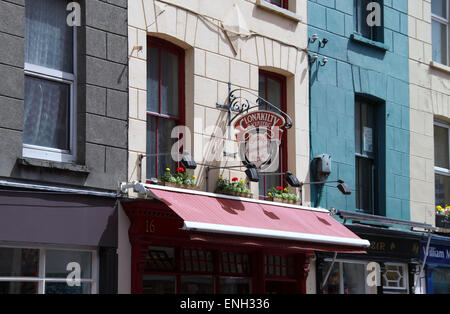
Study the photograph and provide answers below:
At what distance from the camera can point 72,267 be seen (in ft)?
Result: 38.1

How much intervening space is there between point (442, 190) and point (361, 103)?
3368 mm

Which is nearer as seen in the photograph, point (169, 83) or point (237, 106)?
point (169, 83)

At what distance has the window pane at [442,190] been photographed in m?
19.3

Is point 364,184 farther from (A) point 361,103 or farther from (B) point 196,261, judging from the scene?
(B) point 196,261

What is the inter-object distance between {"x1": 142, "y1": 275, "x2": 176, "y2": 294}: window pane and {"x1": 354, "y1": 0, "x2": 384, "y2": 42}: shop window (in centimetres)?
730

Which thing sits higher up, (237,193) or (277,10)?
(277,10)

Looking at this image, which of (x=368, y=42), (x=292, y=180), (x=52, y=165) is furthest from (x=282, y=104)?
(x=52, y=165)

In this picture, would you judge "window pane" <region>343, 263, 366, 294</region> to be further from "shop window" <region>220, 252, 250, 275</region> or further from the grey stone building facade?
the grey stone building facade

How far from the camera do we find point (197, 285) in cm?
1361

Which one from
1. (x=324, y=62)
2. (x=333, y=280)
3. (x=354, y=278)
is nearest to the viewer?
(x=333, y=280)

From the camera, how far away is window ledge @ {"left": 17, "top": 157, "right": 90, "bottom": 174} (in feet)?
35.8

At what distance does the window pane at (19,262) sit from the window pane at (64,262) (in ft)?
0.68

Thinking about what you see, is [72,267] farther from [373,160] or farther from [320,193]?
[373,160]

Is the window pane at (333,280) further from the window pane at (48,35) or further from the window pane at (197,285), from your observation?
the window pane at (48,35)
